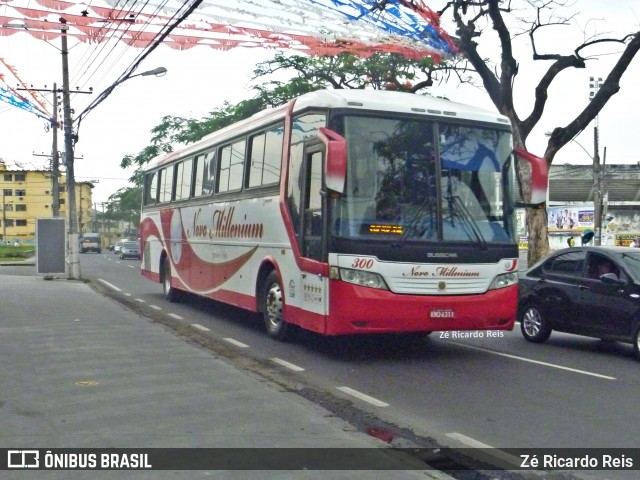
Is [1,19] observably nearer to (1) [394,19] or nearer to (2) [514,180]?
(1) [394,19]

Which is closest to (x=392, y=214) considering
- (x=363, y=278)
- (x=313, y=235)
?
(x=363, y=278)

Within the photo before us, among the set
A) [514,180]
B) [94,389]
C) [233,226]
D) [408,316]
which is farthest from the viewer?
[233,226]

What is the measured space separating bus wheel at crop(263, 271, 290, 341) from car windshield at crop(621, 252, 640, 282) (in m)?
4.91

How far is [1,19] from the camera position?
12.4 metres

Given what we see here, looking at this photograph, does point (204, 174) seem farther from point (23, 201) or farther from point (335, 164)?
point (23, 201)

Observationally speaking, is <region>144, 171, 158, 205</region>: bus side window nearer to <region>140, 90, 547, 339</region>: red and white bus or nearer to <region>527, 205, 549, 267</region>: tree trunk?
<region>140, 90, 547, 339</region>: red and white bus

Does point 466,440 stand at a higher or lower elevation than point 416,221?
lower

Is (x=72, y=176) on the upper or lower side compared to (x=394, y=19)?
lower

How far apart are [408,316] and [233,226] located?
4.82m

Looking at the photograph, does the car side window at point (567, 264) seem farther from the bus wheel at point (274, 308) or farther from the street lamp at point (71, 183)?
the street lamp at point (71, 183)

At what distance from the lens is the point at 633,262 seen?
442 inches

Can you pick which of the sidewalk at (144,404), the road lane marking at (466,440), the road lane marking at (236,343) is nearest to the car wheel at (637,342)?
the road lane marking at (466,440)

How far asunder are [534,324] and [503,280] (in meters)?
2.42

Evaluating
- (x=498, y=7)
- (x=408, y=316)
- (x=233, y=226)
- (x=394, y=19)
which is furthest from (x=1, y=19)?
(x=498, y=7)
